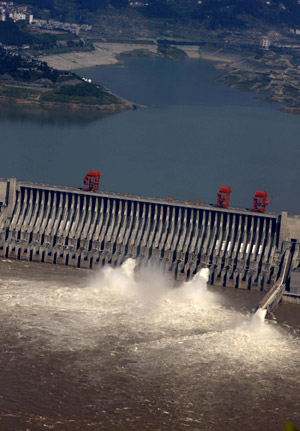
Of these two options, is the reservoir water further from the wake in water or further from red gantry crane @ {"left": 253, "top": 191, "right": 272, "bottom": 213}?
red gantry crane @ {"left": 253, "top": 191, "right": 272, "bottom": 213}

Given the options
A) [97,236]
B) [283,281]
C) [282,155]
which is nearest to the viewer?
[283,281]

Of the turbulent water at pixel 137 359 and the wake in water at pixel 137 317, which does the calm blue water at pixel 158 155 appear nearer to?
the wake in water at pixel 137 317

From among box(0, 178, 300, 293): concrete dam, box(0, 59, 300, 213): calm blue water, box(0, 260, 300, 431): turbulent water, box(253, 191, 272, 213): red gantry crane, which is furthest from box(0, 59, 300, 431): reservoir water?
box(0, 59, 300, 213): calm blue water

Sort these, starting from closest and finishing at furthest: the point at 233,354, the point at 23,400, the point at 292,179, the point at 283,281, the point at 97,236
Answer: the point at 23,400, the point at 233,354, the point at 283,281, the point at 97,236, the point at 292,179

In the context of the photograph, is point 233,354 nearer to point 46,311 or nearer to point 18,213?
point 46,311

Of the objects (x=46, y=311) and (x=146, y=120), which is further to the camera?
(x=146, y=120)

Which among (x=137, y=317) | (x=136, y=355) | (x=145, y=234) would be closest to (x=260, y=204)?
(x=145, y=234)

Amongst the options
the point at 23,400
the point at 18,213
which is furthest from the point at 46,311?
the point at 18,213

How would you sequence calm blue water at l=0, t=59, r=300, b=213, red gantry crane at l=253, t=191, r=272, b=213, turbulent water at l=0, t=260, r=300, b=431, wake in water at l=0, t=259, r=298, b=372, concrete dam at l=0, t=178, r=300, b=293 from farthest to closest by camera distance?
calm blue water at l=0, t=59, r=300, b=213 → red gantry crane at l=253, t=191, r=272, b=213 → concrete dam at l=0, t=178, r=300, b=293 → wake in water at l=0, t=259, r=298, b=372 → turbulent water at l=0, t=260, r=300, b=431
